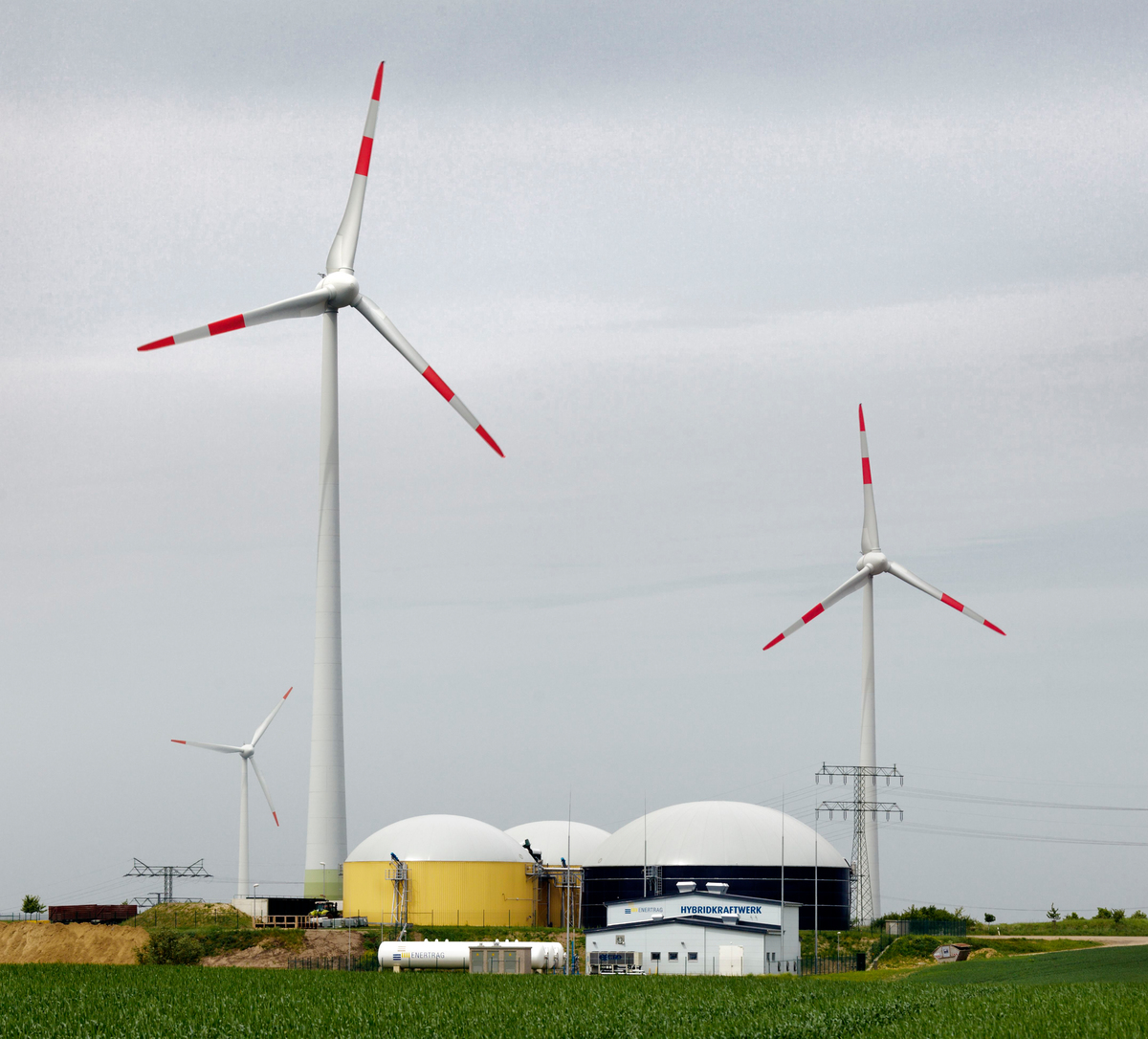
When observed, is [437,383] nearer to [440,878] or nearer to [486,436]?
[486,436]

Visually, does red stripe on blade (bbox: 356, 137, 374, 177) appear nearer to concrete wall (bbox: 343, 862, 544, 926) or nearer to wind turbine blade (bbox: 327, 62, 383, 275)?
wind turbine blade (bbox: 327, 62, 383, 275)

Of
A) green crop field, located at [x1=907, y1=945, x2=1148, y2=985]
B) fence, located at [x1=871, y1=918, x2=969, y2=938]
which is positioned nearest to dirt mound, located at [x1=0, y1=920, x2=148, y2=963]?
green crop field, located at [x1=907, y1=945, x2=1148, y2=985]

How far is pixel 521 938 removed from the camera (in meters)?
93.9

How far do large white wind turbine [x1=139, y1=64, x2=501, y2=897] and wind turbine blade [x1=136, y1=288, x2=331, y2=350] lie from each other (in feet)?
0.30

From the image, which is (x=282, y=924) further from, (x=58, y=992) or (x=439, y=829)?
(x=58, y=992)

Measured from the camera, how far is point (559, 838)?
133 m

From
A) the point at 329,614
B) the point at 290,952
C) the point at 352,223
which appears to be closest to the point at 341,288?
the point at 352,223

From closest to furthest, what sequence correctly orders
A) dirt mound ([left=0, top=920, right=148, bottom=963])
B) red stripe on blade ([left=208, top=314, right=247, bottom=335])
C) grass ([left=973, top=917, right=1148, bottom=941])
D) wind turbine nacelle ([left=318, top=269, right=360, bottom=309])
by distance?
red stripe on blade ([left=208, top=314, right=247, bottom=335]), dirt mound ([left=0, top=920, right=148, bottom=963]), wind turbine nacelle ([left=318, top=269, right=360, bottom=309]), grass ([left=973, top=917, right=1148, bottom=941])

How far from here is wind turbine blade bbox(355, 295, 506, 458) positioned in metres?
84.5

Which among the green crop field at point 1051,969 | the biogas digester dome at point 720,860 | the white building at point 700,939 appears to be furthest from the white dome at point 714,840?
the green crop field at point 1051,969

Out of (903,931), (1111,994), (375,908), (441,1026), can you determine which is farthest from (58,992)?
(903,931)

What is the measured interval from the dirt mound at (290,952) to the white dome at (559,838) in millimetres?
35673

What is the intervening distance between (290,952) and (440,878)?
1441cm

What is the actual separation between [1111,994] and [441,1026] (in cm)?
2333
